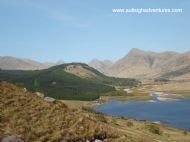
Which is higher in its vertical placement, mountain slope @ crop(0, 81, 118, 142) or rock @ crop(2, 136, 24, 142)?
mountain slope @ crop(0, 81, 118, 142)

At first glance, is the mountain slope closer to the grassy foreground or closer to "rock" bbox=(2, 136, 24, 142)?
the grassy foreground

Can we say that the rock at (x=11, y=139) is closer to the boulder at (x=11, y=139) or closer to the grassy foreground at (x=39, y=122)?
the boulder at (x=11, y=139)

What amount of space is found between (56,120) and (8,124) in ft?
16.3

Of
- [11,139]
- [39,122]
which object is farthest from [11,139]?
[39,122]

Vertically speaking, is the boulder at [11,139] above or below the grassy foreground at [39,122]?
below

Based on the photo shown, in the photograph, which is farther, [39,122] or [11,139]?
[39,122]

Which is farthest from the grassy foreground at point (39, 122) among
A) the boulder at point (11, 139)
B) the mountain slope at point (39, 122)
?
the boulder at point (11, 139)

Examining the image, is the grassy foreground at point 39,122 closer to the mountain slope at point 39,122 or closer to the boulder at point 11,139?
the mountain slope at point 39,122

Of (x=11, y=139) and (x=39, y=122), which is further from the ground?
(x=39, y=122)

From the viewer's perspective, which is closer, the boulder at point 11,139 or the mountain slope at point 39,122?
the boulder at point 11,139

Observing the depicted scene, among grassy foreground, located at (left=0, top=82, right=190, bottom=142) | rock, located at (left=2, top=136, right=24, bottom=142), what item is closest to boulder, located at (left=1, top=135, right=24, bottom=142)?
rock, located at (left=2, top=136, right=24, bottom=142)

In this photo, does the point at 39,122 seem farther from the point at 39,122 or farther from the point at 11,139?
the point at 11,139

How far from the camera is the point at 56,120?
99.0 feet

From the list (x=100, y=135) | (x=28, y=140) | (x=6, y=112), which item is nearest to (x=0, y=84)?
(x=6, y=112)
